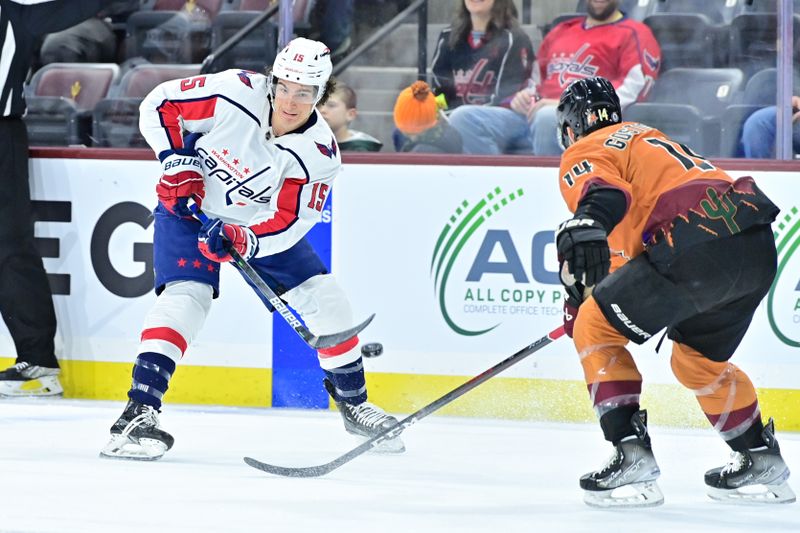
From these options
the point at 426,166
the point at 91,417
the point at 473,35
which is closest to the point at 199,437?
the point at 91,417

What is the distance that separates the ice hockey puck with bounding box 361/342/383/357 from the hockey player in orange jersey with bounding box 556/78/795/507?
152cm

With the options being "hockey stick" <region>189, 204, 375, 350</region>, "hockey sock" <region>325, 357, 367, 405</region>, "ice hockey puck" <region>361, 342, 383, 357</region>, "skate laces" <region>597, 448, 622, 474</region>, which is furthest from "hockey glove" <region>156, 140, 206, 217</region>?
"skate laces" <region>597, 448, 622, 474</region>

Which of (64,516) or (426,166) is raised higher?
(426,166)

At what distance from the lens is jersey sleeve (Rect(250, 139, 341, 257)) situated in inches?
152

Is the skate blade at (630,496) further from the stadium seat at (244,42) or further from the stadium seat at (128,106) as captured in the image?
the stadium seat at (128,106)

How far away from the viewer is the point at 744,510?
3.21 m

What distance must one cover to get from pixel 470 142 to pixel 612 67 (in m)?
0.51

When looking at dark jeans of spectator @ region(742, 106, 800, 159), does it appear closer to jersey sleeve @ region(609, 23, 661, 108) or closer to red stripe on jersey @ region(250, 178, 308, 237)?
jersey sleeve @ region(609, 23, 661, 108)

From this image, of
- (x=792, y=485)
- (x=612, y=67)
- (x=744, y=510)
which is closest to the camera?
(x=744, y=510)

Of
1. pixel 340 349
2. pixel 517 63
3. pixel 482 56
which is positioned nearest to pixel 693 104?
pixel 517 63

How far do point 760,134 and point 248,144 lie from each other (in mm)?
1635

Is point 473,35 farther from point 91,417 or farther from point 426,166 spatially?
point 91,417

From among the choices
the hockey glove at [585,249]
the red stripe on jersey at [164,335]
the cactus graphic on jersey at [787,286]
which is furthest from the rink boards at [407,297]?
the hockey glove at [585,249]

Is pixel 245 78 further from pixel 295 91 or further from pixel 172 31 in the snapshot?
pixel 172 31
